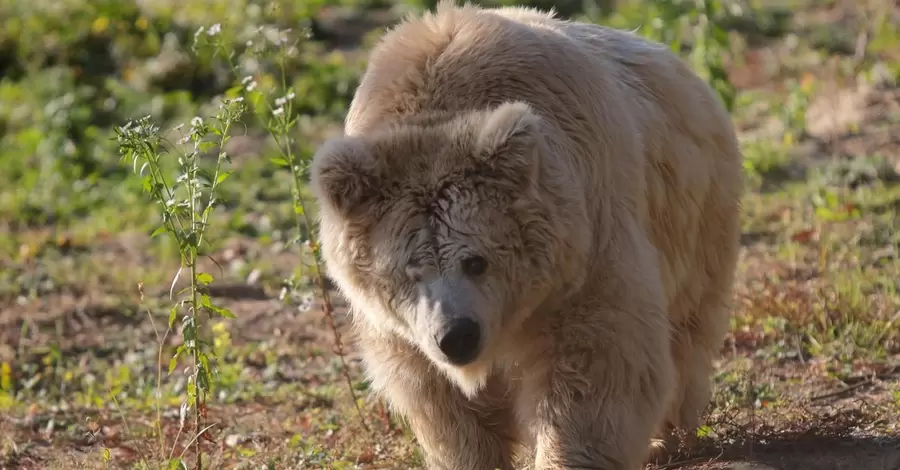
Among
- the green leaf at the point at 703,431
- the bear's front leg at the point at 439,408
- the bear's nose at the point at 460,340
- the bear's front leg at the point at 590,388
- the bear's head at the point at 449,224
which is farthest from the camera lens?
the green leaf at the point at 703,431

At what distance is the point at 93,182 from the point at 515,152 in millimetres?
8312

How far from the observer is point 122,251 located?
33.4 feet

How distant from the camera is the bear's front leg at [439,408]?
489 cm

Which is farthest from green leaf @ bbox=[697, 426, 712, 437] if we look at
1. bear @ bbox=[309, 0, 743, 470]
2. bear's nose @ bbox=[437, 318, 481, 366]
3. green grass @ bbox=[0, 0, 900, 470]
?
bear's nose @ bbox=[437, 318, 481, 366]

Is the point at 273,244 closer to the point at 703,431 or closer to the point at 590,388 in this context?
the point at 703,431

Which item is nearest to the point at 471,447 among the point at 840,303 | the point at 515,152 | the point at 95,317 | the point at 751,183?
the point at 515,152

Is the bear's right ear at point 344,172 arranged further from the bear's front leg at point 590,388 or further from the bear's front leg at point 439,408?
the bear's front leg at point 590,388

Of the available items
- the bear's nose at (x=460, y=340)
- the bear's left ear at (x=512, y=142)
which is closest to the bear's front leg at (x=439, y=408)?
the bear's nose at (x=460, y=340)

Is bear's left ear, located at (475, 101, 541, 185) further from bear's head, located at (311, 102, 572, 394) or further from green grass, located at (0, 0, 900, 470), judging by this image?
green grass, located at (0, 0, 900, 470)

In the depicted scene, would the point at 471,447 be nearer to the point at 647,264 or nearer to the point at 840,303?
the point at 647,264

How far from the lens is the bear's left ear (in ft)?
→ 14.1

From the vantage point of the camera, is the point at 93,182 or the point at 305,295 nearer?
the point at 305,295

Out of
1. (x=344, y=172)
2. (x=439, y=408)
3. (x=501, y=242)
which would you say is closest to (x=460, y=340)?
(x=501, y=242)

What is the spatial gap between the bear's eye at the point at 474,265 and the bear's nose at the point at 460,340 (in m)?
0.18
